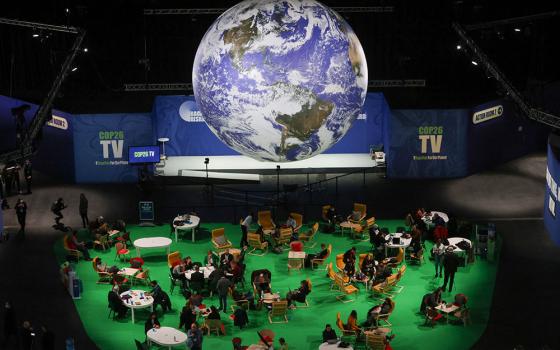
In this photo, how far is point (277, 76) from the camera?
7773mm

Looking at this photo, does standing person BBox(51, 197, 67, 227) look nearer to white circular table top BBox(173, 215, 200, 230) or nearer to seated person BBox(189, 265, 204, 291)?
white circular table top BBox(173, 215, 200, 230)

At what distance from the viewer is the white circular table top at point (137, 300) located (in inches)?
784

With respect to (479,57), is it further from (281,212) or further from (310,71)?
(310,71)

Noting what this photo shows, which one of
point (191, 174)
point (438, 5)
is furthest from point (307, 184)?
point (438, 5)

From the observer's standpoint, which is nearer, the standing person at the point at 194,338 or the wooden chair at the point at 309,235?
the standing person at the point at 194,338

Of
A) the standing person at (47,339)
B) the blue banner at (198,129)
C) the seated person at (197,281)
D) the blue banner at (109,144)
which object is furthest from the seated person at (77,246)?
the blue banner at (198,129)

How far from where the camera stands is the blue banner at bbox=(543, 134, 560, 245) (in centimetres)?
2581

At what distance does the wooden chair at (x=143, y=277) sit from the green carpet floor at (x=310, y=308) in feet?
1.49

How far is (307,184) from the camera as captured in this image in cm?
3147

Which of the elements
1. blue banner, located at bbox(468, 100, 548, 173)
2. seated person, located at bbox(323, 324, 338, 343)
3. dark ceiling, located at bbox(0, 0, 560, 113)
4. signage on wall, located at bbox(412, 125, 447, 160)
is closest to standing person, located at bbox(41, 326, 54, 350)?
seated person, located at bbox(323, 324, 338, 343)

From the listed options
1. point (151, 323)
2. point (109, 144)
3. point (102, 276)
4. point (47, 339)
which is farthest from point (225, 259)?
point (109, 144)

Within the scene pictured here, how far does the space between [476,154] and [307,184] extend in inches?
Result: 302

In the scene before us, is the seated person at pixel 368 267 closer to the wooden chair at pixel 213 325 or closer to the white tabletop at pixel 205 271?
the white tabletop at pixel 205 271

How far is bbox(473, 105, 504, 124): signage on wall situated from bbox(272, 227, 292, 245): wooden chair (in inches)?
464
